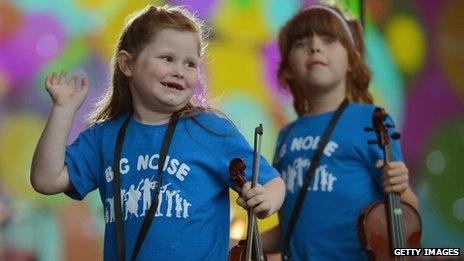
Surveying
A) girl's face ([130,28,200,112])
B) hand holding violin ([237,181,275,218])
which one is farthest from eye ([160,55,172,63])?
hand holding violin ([237,181,275,218])

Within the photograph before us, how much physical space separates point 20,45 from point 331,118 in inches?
50.9

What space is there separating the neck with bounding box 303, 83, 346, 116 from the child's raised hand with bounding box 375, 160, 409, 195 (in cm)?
33

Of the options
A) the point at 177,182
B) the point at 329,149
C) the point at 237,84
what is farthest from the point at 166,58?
the point at 237,84

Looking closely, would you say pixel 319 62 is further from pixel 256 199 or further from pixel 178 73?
pixel 256 199

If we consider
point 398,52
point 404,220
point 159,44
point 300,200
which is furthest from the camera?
point 398,52

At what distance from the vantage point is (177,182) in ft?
5.96

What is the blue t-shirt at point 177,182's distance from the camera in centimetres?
180

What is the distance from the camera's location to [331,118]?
244 cm

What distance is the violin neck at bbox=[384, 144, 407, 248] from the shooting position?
82.8 inches

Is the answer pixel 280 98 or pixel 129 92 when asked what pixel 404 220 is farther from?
pixel 280 98

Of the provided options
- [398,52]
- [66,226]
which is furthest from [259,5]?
[66,226]

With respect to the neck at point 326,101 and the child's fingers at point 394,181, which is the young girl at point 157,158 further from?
the neck at point 326,101

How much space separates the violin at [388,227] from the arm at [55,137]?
2.47 ft

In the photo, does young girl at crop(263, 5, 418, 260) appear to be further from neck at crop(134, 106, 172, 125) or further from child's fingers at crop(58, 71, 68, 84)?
child's fingers at crop(58, 71, 68, 84)
